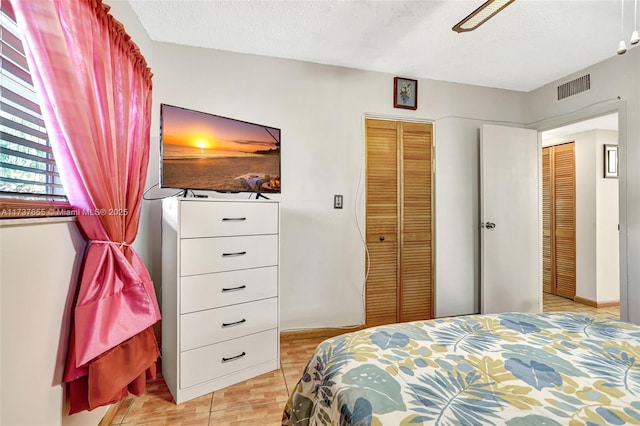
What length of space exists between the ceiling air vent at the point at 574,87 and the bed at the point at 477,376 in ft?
7.95

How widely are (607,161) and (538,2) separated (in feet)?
9.35

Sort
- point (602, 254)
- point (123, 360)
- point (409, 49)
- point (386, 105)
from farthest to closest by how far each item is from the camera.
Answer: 1. point (602, 254)
2. point (386, 105)
3. point (409, 49)
4. point (123, 360)

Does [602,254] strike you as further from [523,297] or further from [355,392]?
[355,392]

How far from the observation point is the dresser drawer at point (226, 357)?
1.76 metres

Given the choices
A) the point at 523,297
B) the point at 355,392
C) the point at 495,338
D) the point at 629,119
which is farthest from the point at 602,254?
the point at 355,392

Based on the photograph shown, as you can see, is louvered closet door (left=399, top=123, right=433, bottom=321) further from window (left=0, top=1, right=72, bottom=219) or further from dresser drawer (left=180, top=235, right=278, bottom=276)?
window (left=0, top=1, right=72, bottom=219)

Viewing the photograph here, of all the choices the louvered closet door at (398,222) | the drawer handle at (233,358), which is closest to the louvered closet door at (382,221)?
the louvered closet door at (398,222)

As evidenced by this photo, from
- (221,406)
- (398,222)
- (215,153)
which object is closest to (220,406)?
(221,406)

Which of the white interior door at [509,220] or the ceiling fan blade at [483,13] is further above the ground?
the ceiling fan blade at [483,13]

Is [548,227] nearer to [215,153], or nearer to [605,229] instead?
[605,229]

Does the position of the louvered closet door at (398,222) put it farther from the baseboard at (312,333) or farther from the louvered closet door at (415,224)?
the baseboard at (312,333)

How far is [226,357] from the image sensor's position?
1.90 meters

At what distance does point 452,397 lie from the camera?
0.81 m

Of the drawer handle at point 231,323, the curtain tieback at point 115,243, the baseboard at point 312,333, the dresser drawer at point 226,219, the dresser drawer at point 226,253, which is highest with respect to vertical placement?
the dresser drawer at point 226,219
